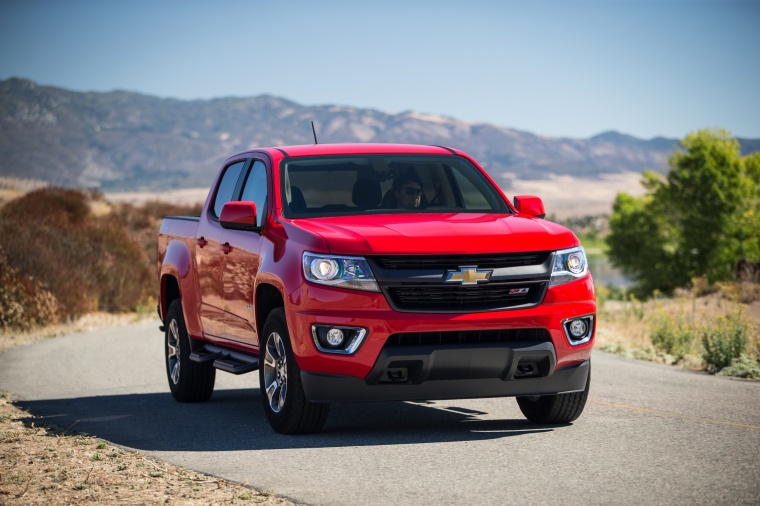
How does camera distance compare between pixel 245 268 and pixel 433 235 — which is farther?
pixel 245 268

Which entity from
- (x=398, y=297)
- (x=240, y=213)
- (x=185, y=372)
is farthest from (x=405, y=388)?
(x=185, y=372)

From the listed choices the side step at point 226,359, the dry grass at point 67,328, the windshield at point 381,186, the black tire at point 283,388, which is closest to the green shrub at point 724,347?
the windshield at point 381,186

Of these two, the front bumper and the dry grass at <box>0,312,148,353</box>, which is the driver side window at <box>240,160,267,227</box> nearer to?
the front bumper

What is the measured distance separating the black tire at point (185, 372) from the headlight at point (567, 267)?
4.05m

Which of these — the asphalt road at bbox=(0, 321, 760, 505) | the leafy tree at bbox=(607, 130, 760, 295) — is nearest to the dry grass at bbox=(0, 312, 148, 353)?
the asphalt road at bbox=(0, 321, 760, 505)

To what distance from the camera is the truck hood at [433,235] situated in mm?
7809

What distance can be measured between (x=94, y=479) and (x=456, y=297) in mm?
2534

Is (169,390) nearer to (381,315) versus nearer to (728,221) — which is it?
(381,315)

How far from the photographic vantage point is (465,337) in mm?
7902

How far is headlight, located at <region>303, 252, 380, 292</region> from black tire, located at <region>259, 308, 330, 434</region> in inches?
20.1

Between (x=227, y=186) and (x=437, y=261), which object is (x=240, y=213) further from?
(x=227, y=186)

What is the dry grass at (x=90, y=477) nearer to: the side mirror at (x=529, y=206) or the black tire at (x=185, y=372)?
the black tire at (x=185, y=372)

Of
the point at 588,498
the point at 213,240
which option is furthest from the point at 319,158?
the point at 588,498

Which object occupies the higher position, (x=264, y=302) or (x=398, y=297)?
(x=398, y=297)
